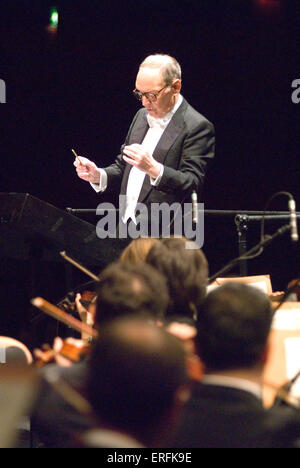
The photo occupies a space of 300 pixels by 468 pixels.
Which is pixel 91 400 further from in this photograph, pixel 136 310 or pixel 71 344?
pixel 71 344

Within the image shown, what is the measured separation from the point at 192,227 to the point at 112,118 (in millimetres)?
2042

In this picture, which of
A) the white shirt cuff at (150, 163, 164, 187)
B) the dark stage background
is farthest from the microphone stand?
the dark stage background

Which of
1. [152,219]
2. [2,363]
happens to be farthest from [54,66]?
[2,363]

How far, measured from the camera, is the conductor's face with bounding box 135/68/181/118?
3385mm

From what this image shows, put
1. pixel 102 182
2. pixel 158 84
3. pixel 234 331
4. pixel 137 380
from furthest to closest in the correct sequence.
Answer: pixel 102 182 < pixel 158 84 < pixel 234 331 < pixel 137 380

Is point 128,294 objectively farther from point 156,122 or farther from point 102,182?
point 156,122

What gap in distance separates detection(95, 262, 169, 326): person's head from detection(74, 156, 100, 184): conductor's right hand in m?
1.70

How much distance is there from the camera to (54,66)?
5.09 meters

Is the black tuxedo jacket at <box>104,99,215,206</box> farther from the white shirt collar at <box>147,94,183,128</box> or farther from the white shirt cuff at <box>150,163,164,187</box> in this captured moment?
the white shirt cuff at <box>150,163,164,187</box>

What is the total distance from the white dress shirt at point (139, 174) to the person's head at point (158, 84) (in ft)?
0.23

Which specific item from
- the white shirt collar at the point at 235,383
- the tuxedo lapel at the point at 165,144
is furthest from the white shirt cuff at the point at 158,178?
the white shirt collar at the point at 235,383

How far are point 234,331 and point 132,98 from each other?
379cm

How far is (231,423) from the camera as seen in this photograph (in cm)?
146

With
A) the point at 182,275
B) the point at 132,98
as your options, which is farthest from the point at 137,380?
the point at 132,98
